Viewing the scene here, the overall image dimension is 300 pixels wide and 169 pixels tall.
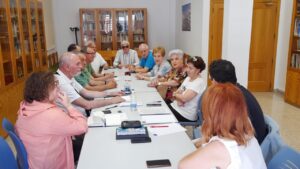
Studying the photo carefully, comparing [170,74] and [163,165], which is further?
[170,74]

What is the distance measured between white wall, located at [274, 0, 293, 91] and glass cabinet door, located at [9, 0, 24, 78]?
5156 millimetres

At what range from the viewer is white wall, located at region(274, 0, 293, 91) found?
5.77 m

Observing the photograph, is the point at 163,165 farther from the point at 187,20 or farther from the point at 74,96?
the point at 187,20

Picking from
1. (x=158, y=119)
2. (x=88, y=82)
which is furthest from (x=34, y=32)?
(x=158, y=119)

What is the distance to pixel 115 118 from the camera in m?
2.43

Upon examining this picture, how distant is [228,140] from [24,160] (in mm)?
1288

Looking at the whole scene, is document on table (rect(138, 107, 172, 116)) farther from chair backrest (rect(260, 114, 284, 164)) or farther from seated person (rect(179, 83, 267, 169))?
seated person (rect(179, 83, 267, 169))

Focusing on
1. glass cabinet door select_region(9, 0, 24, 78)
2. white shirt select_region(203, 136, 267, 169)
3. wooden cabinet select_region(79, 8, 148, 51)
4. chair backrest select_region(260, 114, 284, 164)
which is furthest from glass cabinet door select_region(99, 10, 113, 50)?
white shirt select_region(203, 136, 267, 169)

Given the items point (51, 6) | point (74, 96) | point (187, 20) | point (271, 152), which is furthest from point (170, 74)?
point (51, 6)

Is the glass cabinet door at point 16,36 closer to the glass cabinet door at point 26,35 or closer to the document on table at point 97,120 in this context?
the glass cabinet door at point 26,35

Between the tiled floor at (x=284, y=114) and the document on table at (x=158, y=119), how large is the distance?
74.6 inches

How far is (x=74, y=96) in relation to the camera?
2787mm

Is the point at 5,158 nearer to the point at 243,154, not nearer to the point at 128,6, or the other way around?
the point at 243,154

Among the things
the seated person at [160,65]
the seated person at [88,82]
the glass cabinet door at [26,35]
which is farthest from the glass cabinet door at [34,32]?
the seated person at [160,65]
